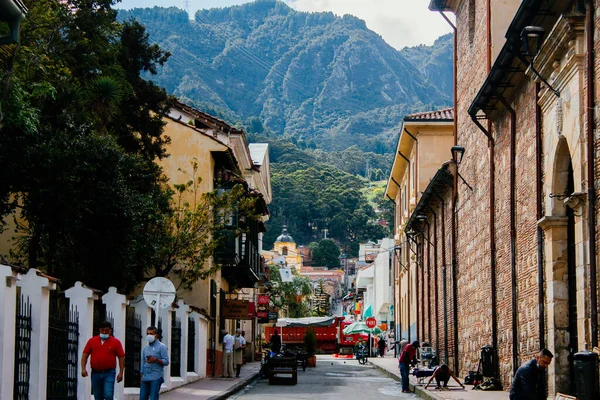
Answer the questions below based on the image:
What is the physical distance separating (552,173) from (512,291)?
470 centimetres

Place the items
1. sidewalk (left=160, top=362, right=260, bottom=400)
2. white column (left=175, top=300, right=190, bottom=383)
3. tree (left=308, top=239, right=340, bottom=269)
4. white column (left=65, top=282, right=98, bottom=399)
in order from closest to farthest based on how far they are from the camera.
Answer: white column (left=65, top=282, right=98, bottom=399)
sidewalk (left=160, top=362, right=260, bottom=400)
white column (left=175, top=300, right=190, bottom=383)
tree (left=308, top=239, right=340, bottom=269)

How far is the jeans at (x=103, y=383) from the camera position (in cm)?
1441

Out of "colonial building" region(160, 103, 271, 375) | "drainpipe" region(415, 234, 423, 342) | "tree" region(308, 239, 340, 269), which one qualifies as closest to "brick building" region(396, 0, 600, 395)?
"colonial building" region(160, 103, 271, 375)

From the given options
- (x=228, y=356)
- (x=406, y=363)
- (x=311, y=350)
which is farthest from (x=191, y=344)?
(x=311, y=350)

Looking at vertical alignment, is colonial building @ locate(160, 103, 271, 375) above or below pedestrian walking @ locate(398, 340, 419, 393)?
above

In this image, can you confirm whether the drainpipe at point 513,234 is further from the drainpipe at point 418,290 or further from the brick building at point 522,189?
the drainpipe at point 418,290

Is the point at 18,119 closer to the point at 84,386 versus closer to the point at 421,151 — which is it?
the point at 84,386

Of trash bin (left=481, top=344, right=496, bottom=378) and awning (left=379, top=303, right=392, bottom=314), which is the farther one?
awning (left=379, top=303, right=392, bottom=314)

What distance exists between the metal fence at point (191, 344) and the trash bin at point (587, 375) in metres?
16.9

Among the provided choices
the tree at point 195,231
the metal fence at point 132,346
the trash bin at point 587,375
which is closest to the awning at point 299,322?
the tree at point 195,231

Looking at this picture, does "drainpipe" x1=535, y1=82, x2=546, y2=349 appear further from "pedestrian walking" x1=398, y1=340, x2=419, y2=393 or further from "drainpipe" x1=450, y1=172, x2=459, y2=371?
"drainpipe" x1=450, y1=172, x2=459, y2=371

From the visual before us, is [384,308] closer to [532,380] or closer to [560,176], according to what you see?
[560,176]

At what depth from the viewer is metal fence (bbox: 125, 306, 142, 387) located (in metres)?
20.2

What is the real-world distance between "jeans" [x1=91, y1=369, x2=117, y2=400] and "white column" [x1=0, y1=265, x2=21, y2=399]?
2.08 metres
